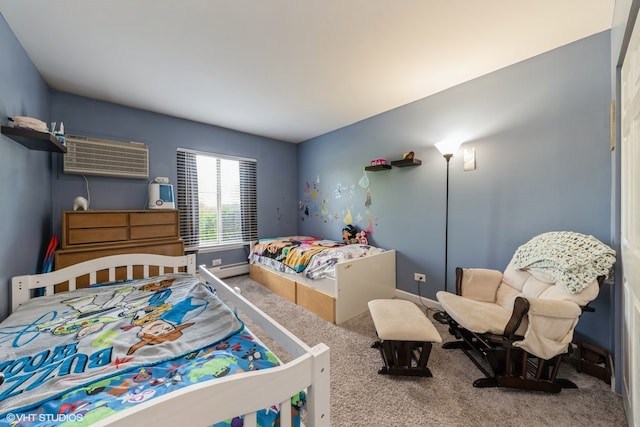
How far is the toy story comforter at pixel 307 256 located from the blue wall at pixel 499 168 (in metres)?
0.57

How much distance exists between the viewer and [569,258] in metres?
1.56

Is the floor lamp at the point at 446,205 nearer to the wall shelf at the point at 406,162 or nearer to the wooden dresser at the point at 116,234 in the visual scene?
the wall shelf at the point at 406,162

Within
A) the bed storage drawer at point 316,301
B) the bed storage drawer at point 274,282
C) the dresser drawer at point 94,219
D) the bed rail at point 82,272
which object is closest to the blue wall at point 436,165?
the bed rail at point 82,272

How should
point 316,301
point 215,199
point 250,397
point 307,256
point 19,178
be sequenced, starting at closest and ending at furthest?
point 250,397
point 19,178
point 316,301
point 307,256
point 215,199

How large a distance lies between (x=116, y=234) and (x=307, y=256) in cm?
197

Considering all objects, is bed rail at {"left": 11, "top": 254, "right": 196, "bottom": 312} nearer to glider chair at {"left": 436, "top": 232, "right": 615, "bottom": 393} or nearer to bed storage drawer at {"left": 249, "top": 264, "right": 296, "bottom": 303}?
bed storage drawer at {"left": 249, "top": 264, "right": 296, "bottom": 303}

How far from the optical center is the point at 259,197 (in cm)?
410

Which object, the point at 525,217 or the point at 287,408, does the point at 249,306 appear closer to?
the point at 287,408

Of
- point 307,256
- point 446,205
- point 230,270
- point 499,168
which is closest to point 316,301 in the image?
point 307,256

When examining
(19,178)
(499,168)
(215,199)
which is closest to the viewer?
(19,178)

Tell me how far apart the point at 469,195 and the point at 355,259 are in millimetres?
1347

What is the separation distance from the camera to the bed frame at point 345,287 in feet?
7.80

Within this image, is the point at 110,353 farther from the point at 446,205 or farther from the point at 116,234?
the point at 446,205

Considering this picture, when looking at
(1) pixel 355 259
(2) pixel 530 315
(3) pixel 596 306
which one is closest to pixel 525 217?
(3) pixel 596 306
